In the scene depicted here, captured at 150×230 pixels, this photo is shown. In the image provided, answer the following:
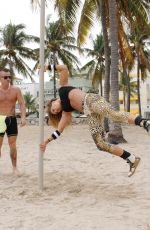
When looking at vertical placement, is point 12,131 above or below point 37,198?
above

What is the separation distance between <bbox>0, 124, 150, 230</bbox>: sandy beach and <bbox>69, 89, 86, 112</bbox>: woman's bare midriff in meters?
1.21

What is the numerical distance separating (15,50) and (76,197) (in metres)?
36.2

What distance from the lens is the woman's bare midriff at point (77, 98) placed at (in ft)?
18.2

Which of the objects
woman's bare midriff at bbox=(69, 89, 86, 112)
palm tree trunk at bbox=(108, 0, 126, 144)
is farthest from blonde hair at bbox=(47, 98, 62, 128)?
palm tree trunk at bbox=(108, 0, 126, 144)

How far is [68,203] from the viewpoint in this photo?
17.0 ft

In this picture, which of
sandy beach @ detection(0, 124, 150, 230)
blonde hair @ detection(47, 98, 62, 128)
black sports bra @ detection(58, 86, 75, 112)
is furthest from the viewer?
blonde hair @ detection(47, 98, 62, 128)

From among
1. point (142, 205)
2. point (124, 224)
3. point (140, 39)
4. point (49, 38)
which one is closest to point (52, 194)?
point (142, 205)

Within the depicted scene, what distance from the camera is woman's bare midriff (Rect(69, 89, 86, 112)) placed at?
5543 millimetres

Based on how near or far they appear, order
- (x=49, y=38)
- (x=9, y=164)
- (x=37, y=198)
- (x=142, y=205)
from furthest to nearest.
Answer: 1. (x=49, y=38)
2. (x=9, y=164)
3. (x=37, y=198)
4. (x=142, y=205)

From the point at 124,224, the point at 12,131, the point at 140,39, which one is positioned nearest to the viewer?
the point at 124,224

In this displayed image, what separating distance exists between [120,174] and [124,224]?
2.86 m

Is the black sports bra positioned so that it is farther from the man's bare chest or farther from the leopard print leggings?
the man's bare chest

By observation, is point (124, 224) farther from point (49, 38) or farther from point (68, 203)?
point (49, 38)

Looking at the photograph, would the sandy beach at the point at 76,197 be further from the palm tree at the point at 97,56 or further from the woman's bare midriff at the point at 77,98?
the palm tree at the point at 97,56
